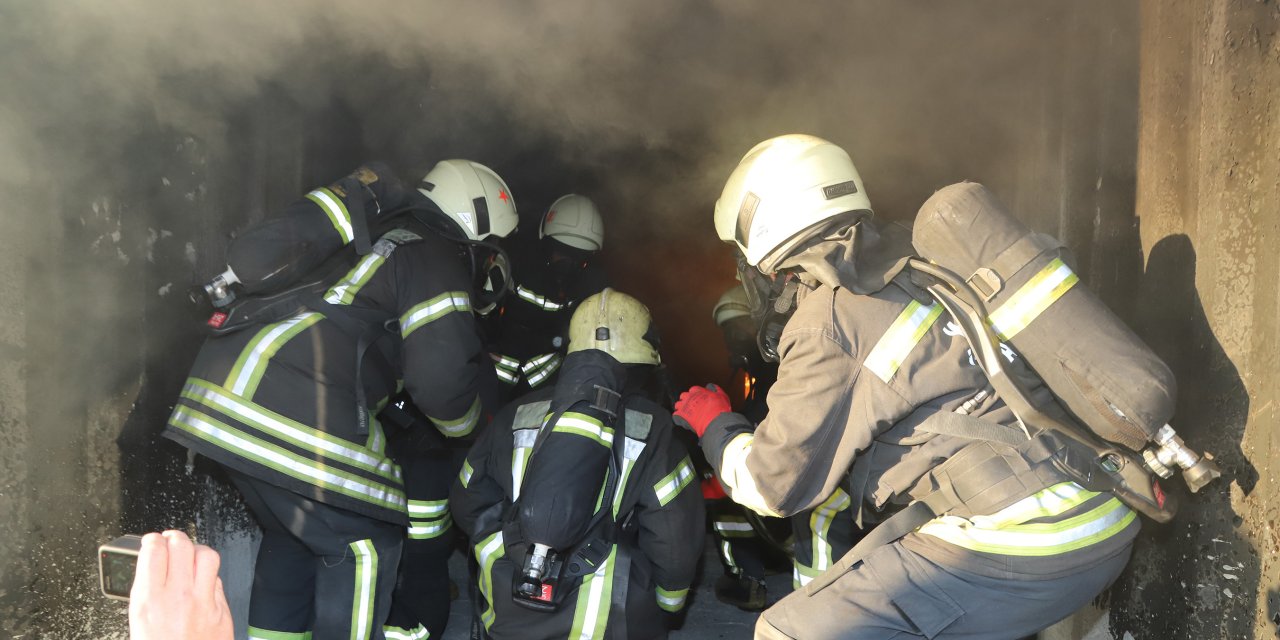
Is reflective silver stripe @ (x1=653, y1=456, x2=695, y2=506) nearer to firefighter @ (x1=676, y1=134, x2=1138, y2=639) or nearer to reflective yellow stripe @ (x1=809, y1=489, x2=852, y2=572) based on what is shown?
reflective yellow stripe @ (x1=809, y1=489, x2=852, y2=572)

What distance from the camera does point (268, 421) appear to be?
325 cm

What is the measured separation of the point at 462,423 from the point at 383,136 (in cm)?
256

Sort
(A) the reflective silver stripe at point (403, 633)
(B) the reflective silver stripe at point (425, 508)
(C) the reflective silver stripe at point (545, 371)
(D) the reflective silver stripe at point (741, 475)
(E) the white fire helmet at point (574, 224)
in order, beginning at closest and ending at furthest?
(D) the reflective silver stripe at point (741, 475) → (A) the reflective silver stripe at point (403, 633) → (B) the reflective silver stripe at point (425, 508) → (C) the reflective silver stripe at point (545, 371) → (E) the white fire helmet at point (574, 224)

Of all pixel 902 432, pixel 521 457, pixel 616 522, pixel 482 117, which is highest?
pixel 482 117

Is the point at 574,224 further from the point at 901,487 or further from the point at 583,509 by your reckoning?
the point at 901,487

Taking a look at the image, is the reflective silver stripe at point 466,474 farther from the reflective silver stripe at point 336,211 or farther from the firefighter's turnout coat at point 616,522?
the reflective silver stripe at point 336,211

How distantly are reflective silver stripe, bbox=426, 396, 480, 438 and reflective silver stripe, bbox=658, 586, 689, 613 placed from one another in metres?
1.03

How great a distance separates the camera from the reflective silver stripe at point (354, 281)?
11.2ft

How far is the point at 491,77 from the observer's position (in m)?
5.55

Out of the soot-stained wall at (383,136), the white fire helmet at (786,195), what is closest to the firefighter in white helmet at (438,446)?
the soot-stained wall at (383,136)

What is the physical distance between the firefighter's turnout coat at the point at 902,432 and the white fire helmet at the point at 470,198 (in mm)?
1984

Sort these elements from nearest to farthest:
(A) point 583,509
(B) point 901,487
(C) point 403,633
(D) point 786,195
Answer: (B) point 901,487, (D) point 786,195, (A) point 583,509, (C) point 403,633

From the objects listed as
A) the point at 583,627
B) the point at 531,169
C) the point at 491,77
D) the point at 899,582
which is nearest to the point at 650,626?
the point at 583,627

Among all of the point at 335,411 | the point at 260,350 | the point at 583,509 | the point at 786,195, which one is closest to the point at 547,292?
the point at 335,411
